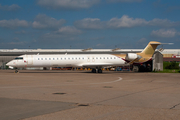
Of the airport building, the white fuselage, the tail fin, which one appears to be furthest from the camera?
the airport building

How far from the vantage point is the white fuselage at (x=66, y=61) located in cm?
3753

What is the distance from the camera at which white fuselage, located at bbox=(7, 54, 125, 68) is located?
37.5 metres

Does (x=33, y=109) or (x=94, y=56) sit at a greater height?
(x=94, y=56)

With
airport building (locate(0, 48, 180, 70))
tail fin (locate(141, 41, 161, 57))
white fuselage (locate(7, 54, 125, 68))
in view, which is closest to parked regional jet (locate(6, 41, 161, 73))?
white fuselage (locate(7, 54, 125, 68))

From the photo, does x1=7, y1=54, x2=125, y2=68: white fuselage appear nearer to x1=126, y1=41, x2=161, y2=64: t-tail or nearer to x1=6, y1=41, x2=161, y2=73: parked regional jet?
x1=6, y1=41, x2=161, y2=73: parked regional jet

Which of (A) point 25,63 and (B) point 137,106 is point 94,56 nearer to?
(A) point 25,63

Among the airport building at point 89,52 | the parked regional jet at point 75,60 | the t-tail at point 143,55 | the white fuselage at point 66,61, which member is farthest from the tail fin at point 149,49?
the white fuselage at point 66,61

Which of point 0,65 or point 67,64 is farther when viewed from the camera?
point 0,65

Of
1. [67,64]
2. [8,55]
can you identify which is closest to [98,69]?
[67,64]

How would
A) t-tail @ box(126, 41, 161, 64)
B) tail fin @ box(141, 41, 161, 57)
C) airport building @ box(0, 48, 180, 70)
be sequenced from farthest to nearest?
airport building @ box(0, 48, 180, 70)
tail fin @ box(141, 41, 161, 57)
t-tail @ box(126, 41, 161, 64)

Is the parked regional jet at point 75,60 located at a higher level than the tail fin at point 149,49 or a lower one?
lower

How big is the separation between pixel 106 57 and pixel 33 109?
32339 mm

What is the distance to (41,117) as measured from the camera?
21.6 ft

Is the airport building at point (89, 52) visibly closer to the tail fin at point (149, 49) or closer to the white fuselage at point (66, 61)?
the tail fin at point (149, 49)
